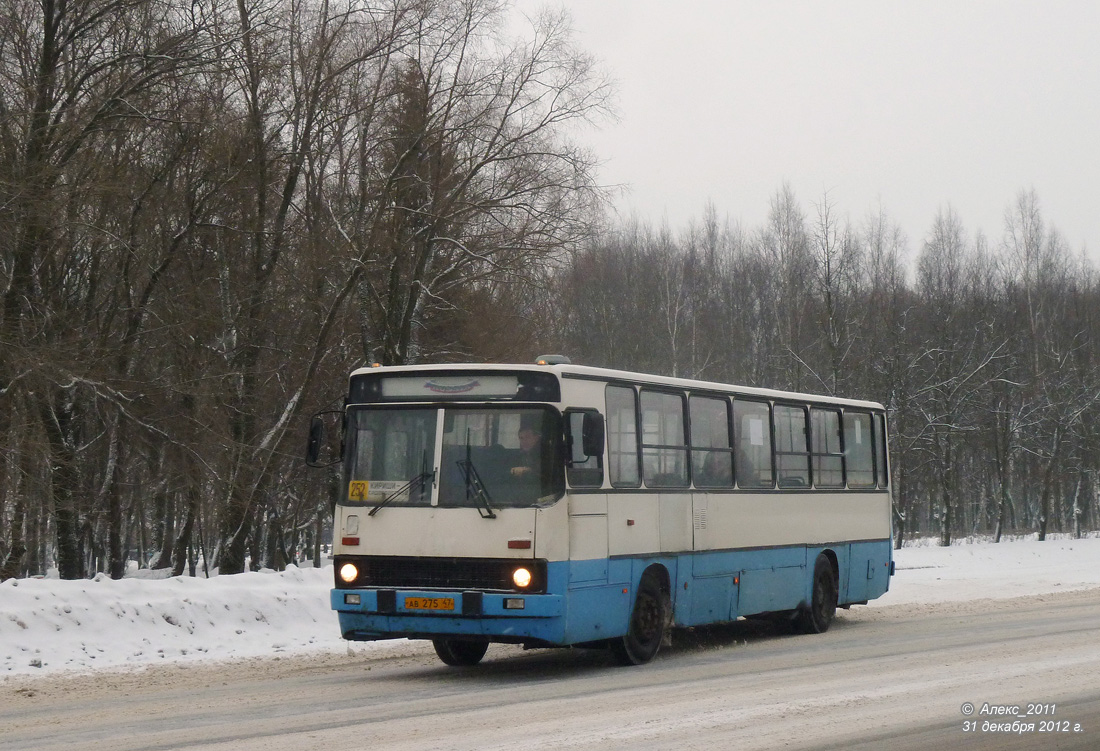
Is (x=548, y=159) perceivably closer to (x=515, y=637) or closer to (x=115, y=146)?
(x=115, y=146)

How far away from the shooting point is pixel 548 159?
29281mm

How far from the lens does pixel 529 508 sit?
1188 cm

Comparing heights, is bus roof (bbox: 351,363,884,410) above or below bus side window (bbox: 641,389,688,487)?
above

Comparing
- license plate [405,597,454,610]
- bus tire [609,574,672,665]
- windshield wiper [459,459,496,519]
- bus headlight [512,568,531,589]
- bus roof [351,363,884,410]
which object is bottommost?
bus tire [609,574,672,665]

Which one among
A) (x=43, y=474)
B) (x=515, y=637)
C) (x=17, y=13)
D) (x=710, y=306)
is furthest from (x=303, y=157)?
(x=710, y=306)

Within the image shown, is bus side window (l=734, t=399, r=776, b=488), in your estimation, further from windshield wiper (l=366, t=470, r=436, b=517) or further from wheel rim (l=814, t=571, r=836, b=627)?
windshield wiper (l=366, t=470, r=436, b=517)

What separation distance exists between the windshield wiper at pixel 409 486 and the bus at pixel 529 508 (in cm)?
1

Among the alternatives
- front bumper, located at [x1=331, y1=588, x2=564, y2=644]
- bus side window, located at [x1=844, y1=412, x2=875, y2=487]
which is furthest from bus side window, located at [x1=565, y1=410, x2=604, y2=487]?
bus side window, located at [x1=844, y1=412, x2=875, y2=487]

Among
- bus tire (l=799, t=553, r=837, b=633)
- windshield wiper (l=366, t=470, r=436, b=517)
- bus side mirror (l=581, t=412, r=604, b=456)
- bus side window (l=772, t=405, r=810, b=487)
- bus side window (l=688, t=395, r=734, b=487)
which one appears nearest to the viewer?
bus side mirror (l=581, t=412, r=604, b=456)

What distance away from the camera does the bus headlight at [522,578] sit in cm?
1173

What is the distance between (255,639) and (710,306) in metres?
59.1

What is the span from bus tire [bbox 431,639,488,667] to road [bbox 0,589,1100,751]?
13cm

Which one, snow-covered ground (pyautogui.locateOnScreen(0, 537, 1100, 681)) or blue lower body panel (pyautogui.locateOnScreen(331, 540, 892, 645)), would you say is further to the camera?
snow-covered ground (pyautogui.locateOnScreen(0, 537, 1100, 681))

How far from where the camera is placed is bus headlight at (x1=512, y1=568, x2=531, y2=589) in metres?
11.7
